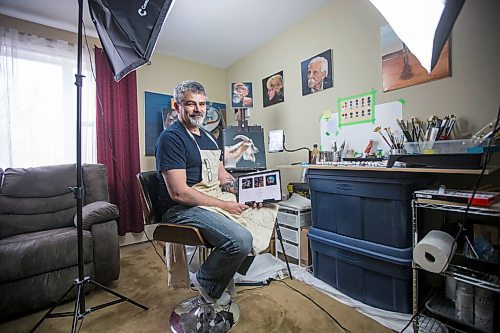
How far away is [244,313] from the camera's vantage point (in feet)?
4.55

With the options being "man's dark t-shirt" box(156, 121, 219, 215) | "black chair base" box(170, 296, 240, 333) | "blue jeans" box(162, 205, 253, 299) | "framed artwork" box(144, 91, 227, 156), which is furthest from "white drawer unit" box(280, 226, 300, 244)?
"framed artwork" box(144, 91, 227, 156)

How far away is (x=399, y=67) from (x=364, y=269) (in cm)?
127

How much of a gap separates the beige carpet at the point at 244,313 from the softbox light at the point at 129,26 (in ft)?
4.77

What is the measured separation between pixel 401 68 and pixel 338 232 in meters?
1.12

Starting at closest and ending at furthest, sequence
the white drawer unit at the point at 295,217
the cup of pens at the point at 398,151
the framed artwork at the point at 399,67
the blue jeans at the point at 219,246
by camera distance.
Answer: the blue jeans at the point at 219,246
the cup of pens at the point at 398,151
the framed artwork at the point at 399,67
the white drawer unit at the point at 295,217

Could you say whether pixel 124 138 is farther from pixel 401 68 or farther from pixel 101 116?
pixel 401 68

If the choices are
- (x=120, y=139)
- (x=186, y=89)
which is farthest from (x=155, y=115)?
(x=186, y=89)

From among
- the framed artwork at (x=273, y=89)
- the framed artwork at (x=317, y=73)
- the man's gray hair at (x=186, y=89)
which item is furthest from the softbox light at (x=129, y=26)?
the framed artwork at (x=273, y=89)

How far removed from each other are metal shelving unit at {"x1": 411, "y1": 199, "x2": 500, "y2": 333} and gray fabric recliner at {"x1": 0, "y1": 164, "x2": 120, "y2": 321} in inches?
73.8

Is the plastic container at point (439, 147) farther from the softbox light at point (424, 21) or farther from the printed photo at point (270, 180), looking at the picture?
the printed photo at point (270, 180)

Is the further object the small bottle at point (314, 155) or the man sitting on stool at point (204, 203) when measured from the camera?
the small bottle at point (314, 155)

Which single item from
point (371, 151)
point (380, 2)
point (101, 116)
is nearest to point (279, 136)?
point (371, 151)

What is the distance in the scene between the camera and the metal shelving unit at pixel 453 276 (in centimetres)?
97

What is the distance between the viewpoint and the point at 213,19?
210 centimetres
